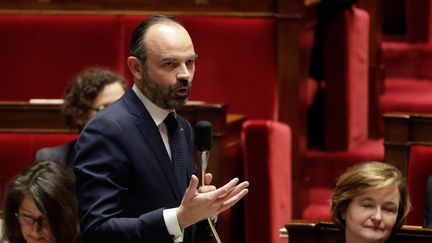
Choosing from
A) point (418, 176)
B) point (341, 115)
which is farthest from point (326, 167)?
point (418, 176)

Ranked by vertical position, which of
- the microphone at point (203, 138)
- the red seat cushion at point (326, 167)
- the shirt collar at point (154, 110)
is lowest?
the red seat cushion at point (326, 167)

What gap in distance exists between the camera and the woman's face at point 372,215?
2.88 feet

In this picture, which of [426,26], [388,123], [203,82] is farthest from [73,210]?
[426,26]

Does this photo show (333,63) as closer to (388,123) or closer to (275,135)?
(275,135)

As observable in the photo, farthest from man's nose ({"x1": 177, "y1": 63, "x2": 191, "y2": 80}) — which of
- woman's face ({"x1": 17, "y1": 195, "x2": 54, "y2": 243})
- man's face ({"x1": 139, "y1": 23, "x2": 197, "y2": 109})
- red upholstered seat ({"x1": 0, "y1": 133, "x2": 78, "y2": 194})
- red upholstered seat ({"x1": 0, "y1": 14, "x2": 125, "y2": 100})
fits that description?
red upholstered seat ({"x1": 0, "y1": 14, "x2": 125, "y2": 100})

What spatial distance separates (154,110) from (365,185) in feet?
0.94

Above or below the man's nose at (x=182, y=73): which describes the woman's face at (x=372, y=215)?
below

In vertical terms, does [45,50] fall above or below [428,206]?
above

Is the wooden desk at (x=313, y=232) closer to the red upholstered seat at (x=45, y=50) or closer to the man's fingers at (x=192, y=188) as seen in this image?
the man's fingers at (x=192, y=188)

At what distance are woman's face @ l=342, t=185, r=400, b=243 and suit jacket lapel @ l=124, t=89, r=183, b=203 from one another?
0.84ft

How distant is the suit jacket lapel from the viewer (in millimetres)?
670

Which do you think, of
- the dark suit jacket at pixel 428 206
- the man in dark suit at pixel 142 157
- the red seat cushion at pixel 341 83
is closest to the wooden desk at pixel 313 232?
the dark suit jacket at pixel 428 206

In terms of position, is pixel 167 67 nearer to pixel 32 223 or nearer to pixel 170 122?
pixel 170 122

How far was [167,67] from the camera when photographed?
66 centimetres
